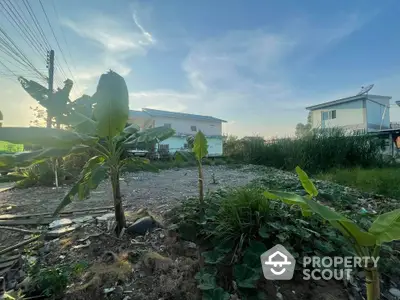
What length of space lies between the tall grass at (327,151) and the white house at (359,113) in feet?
21.3

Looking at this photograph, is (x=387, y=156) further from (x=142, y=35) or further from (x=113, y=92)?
(x=113, y=92)

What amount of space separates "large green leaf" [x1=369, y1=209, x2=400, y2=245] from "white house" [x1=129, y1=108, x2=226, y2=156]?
1613 cm

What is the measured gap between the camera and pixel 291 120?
12.8 m

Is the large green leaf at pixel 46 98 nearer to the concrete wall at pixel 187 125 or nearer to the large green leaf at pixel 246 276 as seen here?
the large green leaf at pixel 246 276

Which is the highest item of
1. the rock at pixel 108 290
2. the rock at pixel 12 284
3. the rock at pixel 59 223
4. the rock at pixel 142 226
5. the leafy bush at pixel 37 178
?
the leafy bush at pixel 37 178

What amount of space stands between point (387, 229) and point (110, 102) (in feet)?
6.10

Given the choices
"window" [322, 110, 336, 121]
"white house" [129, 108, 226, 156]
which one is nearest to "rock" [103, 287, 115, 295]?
"white house" [129, 108, 226, 156]

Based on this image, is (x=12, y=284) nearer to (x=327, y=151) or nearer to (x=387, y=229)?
(x=387, y=229)

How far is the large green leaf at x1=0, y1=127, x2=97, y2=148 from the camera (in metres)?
1.68

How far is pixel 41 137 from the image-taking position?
1783mm

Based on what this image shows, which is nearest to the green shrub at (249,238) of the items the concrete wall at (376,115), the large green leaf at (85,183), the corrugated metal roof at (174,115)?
the large green leaf at (85,183)

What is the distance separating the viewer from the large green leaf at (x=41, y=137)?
5.51 feet

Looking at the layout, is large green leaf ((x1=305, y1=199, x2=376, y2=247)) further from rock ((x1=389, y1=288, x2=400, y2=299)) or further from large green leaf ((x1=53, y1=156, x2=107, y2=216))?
large green leaf ((x1=53, y1=156, x2=107, y2=216))

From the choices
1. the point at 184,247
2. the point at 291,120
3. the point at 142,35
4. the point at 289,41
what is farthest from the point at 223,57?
the point at 291,120
